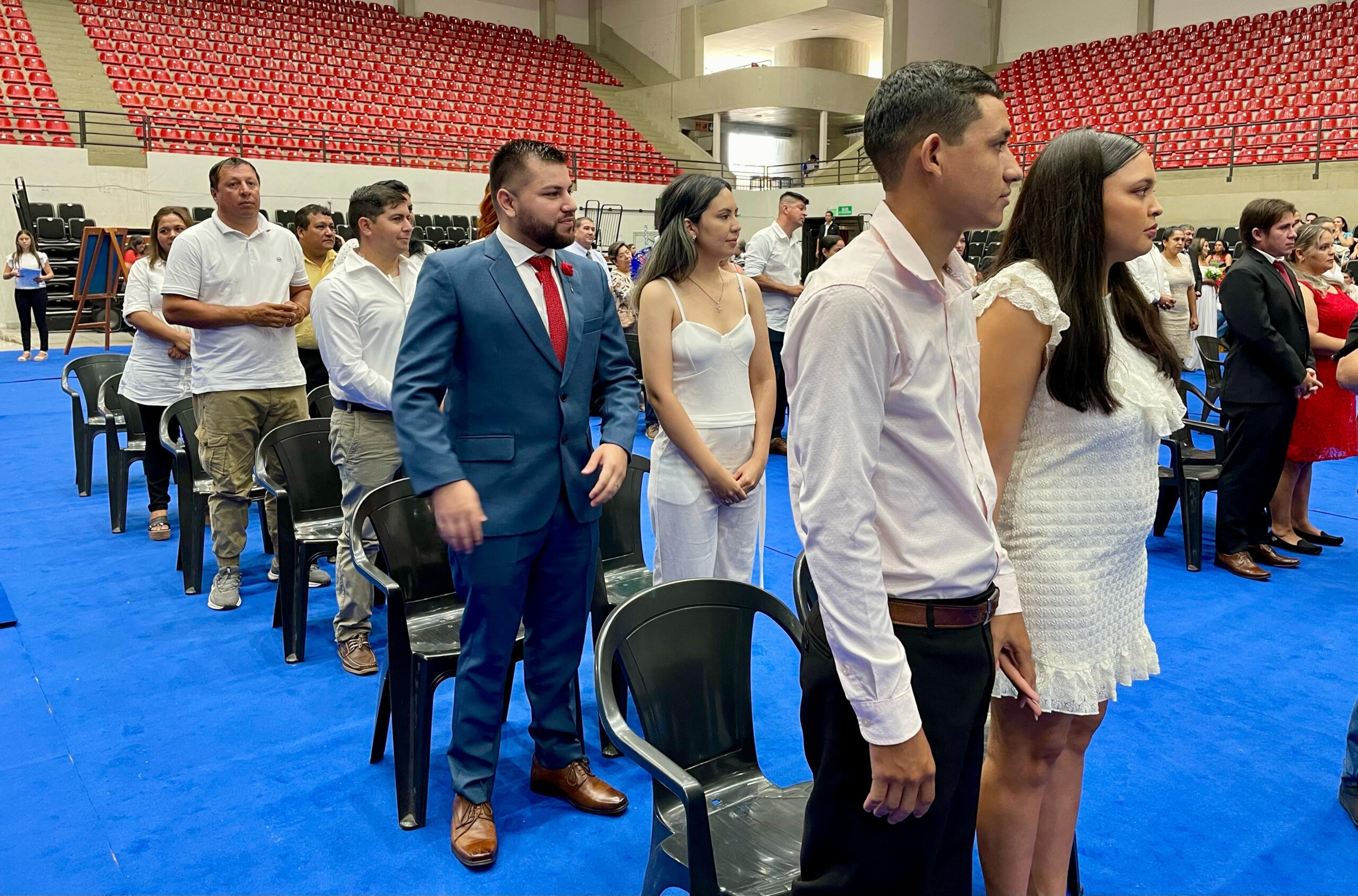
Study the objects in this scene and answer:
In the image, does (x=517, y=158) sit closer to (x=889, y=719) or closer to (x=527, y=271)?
(x=527, y=271)

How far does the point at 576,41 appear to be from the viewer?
84.2 feet

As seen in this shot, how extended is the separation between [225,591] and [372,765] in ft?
5.48

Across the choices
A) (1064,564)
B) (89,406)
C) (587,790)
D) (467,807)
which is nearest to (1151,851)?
(1064,564)

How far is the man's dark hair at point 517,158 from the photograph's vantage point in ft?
7.42

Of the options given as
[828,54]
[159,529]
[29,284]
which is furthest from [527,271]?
[828,54]

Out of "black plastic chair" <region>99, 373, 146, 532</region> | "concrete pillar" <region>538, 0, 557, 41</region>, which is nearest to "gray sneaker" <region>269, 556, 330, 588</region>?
"black plastic chair" <region>99, 373, 146, 532</region>

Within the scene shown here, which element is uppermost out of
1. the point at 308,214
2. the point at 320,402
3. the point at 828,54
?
the point at 828,54

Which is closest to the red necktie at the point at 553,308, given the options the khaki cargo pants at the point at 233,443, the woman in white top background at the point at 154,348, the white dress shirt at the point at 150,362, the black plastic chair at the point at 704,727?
the black plastic chair at the point at 704,727

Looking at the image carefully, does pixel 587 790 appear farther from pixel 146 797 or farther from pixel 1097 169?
pixel 1097 169

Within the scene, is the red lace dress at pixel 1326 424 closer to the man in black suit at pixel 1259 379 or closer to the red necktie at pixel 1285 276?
the man in black suit at pixel 1259 379

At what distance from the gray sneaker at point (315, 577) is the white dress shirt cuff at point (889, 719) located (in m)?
3.66

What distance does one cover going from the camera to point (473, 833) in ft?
7.77

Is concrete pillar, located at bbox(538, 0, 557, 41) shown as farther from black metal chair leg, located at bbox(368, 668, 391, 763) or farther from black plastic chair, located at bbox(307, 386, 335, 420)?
black metal chair leg, located at bbox(368, 668, 391, 763)

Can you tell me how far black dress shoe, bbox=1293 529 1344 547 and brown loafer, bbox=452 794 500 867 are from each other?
174 inches
